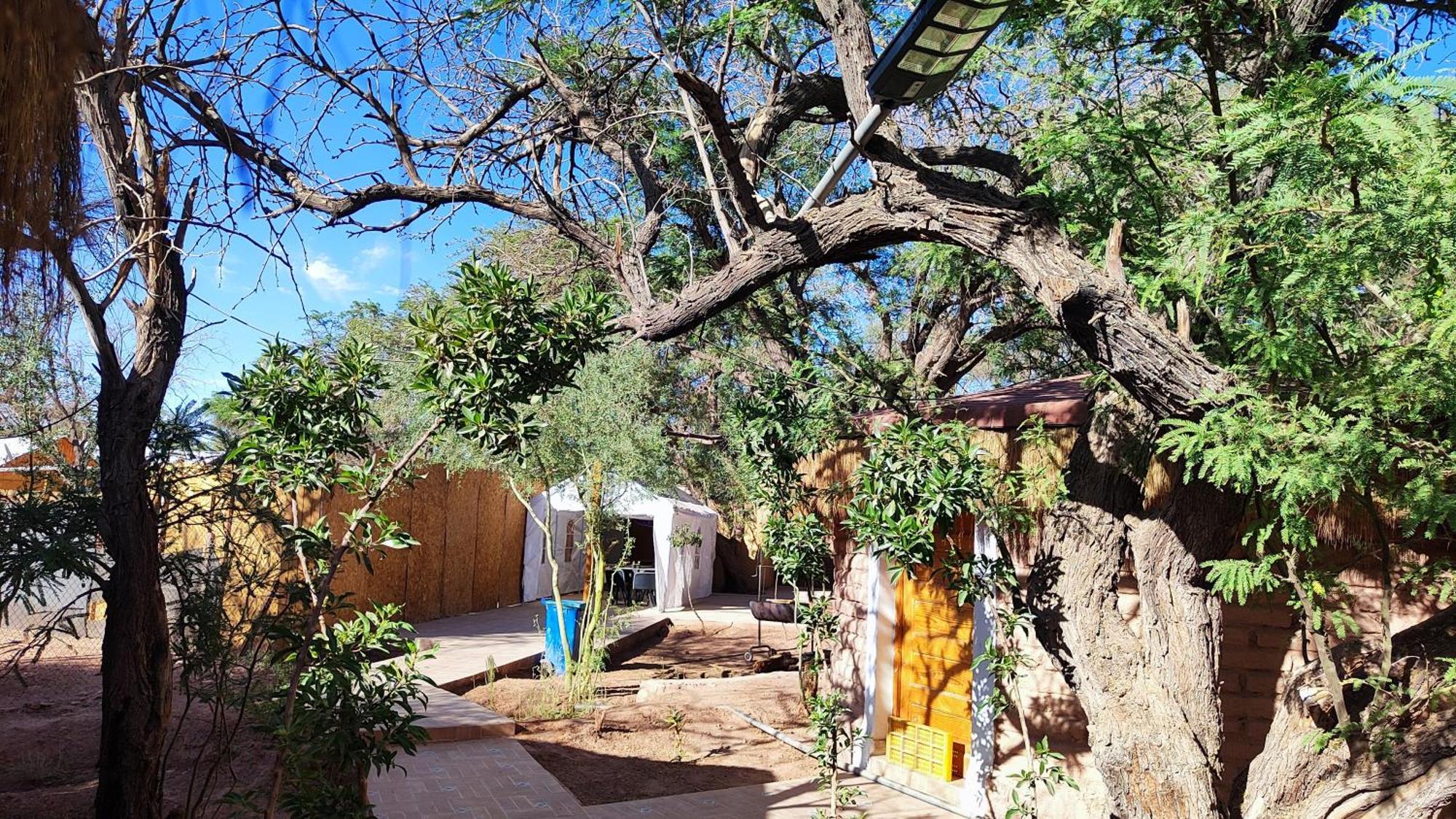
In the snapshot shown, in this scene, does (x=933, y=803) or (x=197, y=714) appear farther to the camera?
(x=197, y=714)

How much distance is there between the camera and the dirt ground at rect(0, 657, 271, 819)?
5.71 metres

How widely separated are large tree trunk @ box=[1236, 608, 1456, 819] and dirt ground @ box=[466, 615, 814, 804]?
14.5ft

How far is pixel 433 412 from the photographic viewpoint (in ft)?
12.7

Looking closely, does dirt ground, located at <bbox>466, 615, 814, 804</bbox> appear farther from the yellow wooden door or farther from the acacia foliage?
the acacia foliage

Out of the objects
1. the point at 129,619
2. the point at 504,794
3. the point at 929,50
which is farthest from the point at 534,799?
the point at 929,50

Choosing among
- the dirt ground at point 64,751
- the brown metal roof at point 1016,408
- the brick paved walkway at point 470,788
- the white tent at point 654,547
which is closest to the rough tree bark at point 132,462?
the dirt ground at point 64,751

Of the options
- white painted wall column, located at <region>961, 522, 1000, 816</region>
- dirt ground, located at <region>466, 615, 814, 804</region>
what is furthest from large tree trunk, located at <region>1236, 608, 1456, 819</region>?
dirt ground, located at <region>466, 615, 814, 804</region>

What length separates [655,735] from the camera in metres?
8.95

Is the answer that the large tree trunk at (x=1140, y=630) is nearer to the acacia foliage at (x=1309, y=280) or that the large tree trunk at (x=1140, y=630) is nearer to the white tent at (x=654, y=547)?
the acacia foliage at (x=1309, y=280)

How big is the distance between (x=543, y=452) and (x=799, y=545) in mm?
4419

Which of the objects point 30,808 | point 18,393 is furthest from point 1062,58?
point 18,393

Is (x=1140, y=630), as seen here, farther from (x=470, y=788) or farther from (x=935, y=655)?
(x=470, y=788)

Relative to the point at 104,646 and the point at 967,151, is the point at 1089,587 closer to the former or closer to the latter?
the point at 967,151

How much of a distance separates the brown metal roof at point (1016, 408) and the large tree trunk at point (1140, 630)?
714 millimetres
